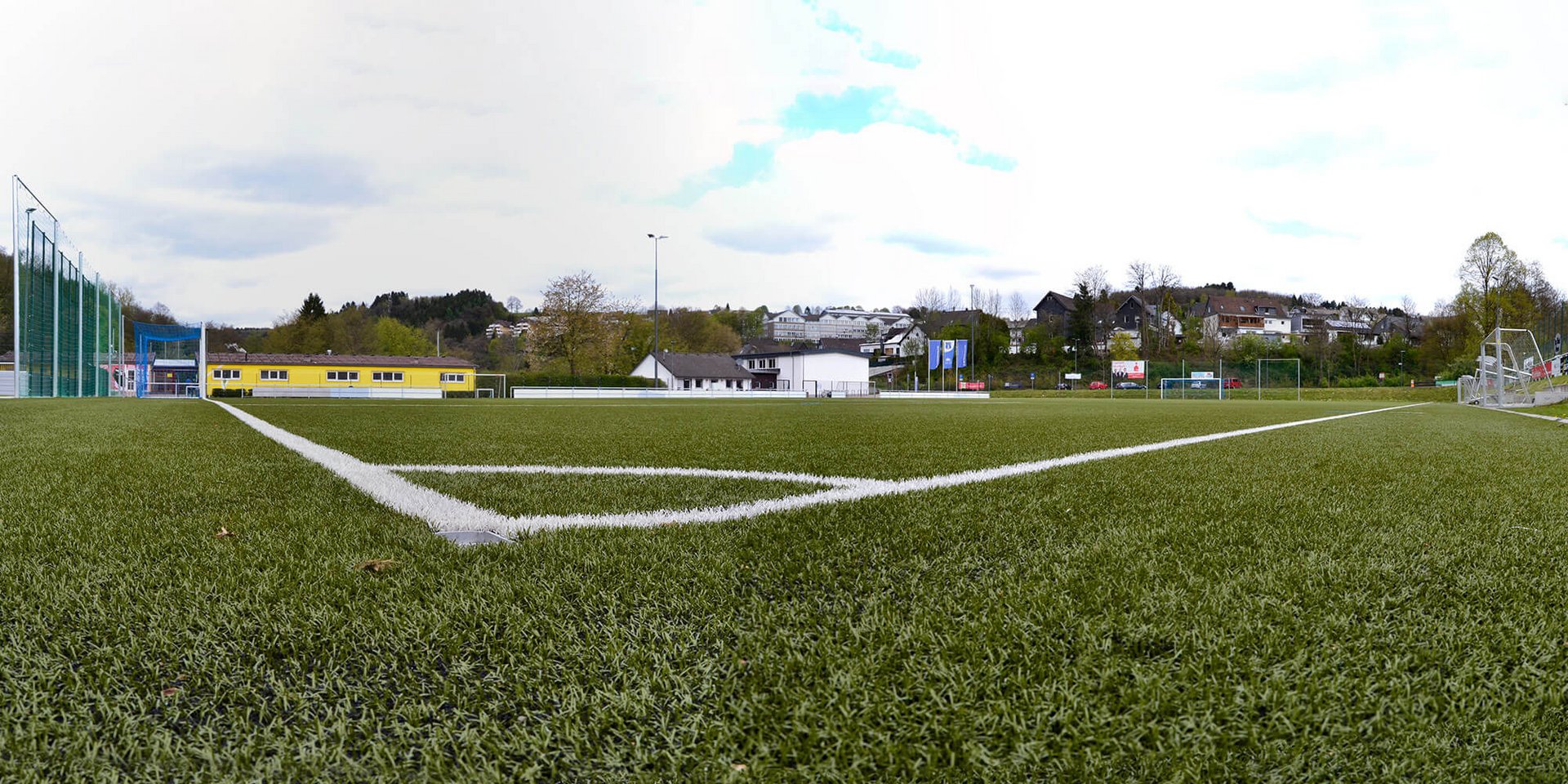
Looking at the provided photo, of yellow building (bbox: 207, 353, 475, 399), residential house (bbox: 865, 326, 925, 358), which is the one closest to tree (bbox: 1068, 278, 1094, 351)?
residential house (bbox: 865, 326, 925, 358)

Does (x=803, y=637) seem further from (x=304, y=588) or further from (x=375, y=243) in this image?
(x=375, y=243)

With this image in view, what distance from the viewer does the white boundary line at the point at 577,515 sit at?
2.32 metres

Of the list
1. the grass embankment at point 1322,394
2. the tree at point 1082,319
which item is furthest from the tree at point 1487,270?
the tree at point 1082,319

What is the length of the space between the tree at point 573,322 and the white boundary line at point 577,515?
3892 cm

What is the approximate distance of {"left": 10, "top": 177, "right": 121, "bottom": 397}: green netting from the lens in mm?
19047

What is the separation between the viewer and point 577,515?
2490mm

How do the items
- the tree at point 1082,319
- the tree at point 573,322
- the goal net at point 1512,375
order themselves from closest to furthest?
the goal net at point 1512,375, the tree at point 573,322, the tree at point 1082,319

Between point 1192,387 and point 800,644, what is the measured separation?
46.0m

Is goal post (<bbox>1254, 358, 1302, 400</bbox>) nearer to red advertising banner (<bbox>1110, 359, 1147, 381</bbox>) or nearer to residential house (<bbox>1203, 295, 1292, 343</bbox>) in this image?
red advertising banner (<bbox>1110, 359, 1147, 381</bbox>)

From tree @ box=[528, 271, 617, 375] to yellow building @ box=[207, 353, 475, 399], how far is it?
15.8 feet

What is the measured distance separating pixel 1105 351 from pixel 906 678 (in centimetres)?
6007

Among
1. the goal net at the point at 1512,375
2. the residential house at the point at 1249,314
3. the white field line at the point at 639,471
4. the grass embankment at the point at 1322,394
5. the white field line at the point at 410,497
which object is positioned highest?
the residential house at the point at 1249,314

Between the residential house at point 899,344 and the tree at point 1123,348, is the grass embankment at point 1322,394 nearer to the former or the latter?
the tree at point 1123,348

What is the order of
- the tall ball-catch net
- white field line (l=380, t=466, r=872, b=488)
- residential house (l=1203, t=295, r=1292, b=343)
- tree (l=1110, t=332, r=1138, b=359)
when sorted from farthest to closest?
residential house (l=1203, t=295, r=1292, b=343)
tree (l=1110, t=332, r=1138, b=359)
the tall ball-catch net
white field line (l=380, t=466, r=872, b=488)
